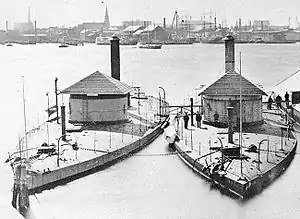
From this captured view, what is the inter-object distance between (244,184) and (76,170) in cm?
762

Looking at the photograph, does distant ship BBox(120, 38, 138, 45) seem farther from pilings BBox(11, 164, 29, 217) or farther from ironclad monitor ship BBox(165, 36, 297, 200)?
pilings BBox(11, 164, 29, 217)

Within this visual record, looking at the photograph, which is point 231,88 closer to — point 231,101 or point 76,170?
point 231,101

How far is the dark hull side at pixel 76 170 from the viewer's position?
23.4 meters

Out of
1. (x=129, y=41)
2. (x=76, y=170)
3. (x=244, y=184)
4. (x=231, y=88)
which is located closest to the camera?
(x=244, y=184)

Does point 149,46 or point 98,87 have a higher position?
point 149,46

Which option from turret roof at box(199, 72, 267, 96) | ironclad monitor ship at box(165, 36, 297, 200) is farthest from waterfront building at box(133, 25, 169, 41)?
turret roof at box(199, 72, 267, 96)

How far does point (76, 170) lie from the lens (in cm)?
2519

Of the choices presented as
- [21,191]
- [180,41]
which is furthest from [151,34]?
[21,191]

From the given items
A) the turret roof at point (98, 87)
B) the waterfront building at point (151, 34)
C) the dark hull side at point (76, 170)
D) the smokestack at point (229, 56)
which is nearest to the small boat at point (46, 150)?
the dark hull side at point (76, 170)

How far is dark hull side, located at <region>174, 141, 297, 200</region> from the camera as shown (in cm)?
2255

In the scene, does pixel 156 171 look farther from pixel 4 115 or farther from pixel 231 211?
pixel 4 115

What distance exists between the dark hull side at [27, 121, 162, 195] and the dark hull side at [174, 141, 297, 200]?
385 centimetres

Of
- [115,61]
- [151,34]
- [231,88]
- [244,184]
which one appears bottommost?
[244,184]

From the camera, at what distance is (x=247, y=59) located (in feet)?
405
